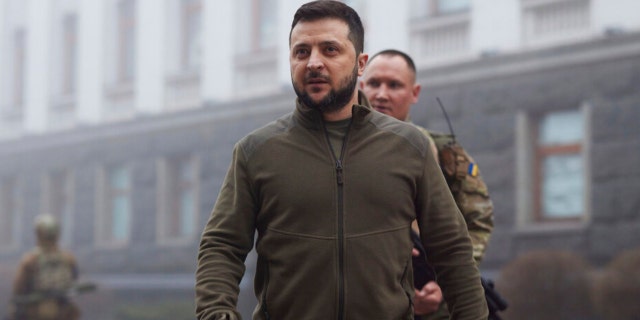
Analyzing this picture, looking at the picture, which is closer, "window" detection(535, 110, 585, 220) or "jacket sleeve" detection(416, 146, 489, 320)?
"jacket sleeve" detection(416, 146, 489, 320)

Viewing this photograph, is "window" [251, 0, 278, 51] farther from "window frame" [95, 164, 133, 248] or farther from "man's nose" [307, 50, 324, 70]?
"man's nose" [307, 50, 324, 70]

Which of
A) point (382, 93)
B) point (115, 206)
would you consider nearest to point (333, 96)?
point (382, 93)

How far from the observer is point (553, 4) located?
657 inches

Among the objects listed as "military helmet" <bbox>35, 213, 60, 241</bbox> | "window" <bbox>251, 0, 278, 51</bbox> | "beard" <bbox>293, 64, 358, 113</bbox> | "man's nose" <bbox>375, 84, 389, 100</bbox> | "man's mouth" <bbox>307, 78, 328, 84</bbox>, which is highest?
"window" <bbox>251, 0, 278, 51</bbox>

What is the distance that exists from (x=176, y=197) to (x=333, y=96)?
22.6 metres

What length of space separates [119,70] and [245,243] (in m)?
26.2

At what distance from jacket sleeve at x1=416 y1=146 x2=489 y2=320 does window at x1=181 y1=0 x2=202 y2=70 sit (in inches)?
899

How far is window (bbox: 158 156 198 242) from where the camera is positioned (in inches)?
1008

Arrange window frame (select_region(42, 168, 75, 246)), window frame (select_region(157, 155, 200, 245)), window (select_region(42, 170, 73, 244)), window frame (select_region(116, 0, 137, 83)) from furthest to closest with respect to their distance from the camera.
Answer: window (select_region(42, 170, 73, 244))
window frame (select_region(42, 168, 75, 246))
window frame (select_region(116, 0, 137, 83))
window frame (select_region(157, 155, 200, 245))

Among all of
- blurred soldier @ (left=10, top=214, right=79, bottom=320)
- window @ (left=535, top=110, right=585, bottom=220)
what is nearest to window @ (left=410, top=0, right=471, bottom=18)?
window @ (left=535, top=110, right=585, bottom=220)

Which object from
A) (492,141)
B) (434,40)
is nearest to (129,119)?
(434,40)

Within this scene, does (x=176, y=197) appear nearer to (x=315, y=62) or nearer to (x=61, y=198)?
(x=61, y=198)

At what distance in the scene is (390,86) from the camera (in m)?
5.64

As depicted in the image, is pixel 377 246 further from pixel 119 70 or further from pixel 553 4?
pixel 119 70
